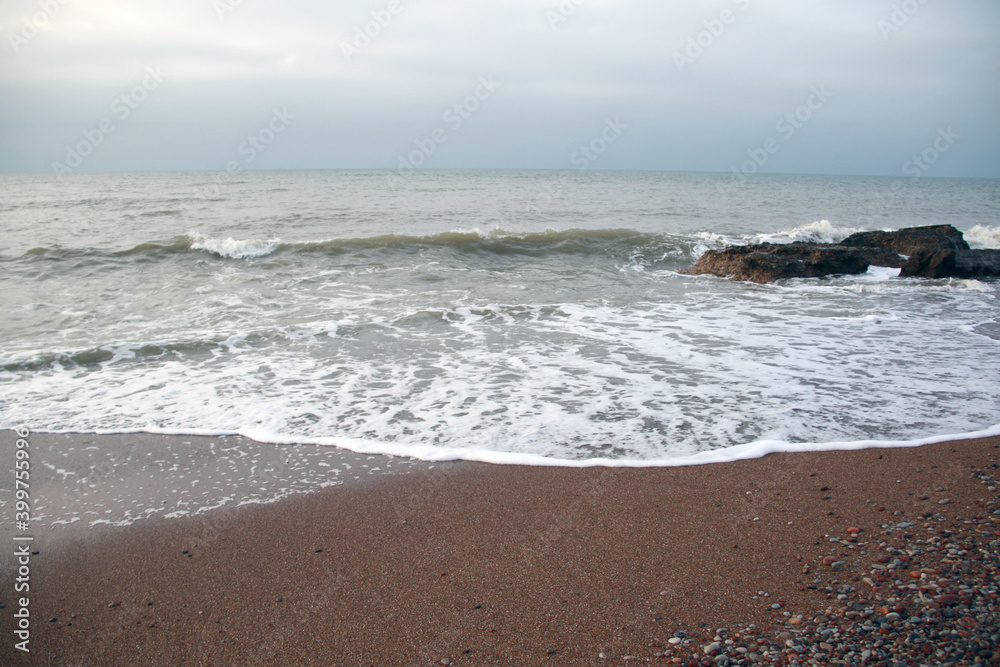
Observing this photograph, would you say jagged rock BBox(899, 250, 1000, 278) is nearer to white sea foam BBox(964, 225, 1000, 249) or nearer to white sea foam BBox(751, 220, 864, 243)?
white sea foam BBox(751, 220, 864, 243)

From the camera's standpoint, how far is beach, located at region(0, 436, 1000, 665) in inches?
97.9

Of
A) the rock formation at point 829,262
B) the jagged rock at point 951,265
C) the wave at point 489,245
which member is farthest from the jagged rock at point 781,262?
the wave at point 489,245

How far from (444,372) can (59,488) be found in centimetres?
345

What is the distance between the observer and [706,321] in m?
8.48

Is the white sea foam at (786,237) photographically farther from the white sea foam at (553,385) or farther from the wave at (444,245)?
the white sea foam at (553,385)

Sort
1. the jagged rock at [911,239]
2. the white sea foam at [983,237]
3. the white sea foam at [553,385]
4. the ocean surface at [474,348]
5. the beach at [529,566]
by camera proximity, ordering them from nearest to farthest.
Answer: the beach at [529,566] < the white sea foam at [553,385] < the ocean surface at [474,348] < the jagged rock at [911,239] < the white sea foam at [983,237]

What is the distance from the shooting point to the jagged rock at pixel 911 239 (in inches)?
569

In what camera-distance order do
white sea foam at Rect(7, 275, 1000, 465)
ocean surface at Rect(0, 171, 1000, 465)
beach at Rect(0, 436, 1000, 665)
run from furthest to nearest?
ocean surface at Rect(0, 171, 1000, 465)
white sea foam at Rect(7, 275, 1000, 465)
beach at Rect(0, 436, 1000, 665)

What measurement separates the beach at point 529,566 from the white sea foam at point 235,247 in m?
11.9

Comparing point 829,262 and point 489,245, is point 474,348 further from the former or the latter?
point 829,262

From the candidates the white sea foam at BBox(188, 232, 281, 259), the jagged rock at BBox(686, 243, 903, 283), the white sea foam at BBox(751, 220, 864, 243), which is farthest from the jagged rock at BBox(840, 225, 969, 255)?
the white sea foam at BBox(188, 232, 281, 259)

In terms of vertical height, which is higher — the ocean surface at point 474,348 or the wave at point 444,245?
the wave at point 444,245

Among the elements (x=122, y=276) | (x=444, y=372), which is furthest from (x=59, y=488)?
(x=122, y=276)

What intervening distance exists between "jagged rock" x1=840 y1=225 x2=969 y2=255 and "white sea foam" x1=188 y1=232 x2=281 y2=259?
15.2 metres
